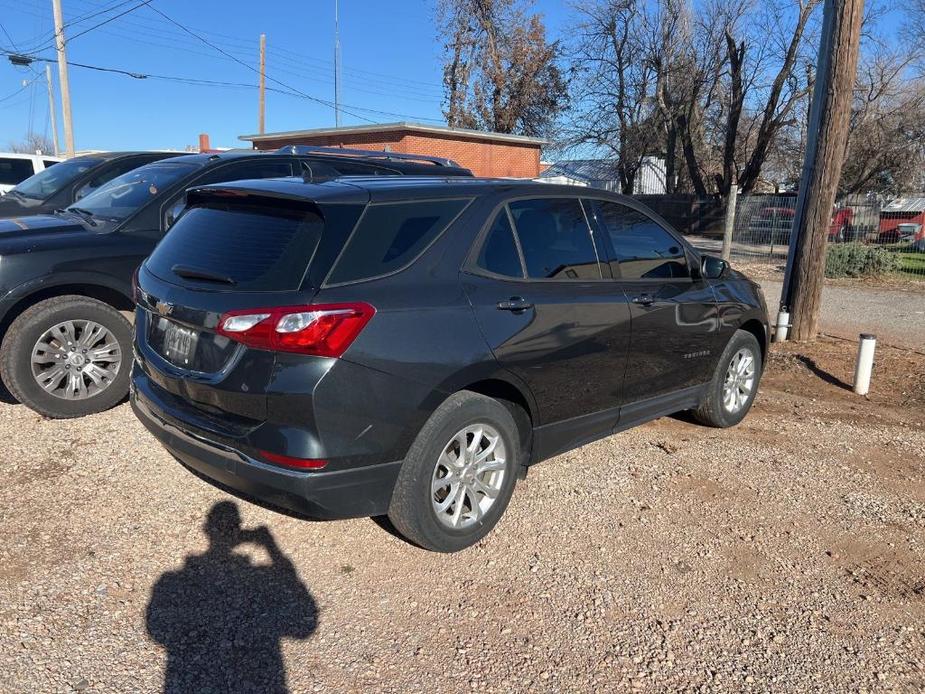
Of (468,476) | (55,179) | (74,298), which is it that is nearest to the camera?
(468,476)

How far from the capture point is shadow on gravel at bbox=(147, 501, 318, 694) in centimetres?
270

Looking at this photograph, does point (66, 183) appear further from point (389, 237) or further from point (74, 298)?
point (389, 237)

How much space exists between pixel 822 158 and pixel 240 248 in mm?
7099

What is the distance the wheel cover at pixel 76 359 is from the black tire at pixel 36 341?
1.0 inches

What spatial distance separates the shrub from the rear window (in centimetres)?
1470

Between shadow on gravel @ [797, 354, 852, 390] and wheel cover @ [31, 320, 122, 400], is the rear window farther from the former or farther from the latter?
shadow on gravel @ [797, 354, 852, 390]

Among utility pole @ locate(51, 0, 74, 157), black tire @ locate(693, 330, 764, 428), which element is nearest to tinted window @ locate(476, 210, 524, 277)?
black tire @ locate(693, 330, 764, 428)

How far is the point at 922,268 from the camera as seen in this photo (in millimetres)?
15906

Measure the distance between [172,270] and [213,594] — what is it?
5.02 feet

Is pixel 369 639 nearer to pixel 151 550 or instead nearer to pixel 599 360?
pixel 151 550

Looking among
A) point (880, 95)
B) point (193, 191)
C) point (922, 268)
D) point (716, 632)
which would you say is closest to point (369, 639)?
point (716, 632)

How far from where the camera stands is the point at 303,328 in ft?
9.49

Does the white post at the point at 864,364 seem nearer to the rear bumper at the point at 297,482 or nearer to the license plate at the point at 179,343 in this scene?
the rear bumper at the point at 297,482

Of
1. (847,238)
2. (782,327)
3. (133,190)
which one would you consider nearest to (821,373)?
(782,327)
